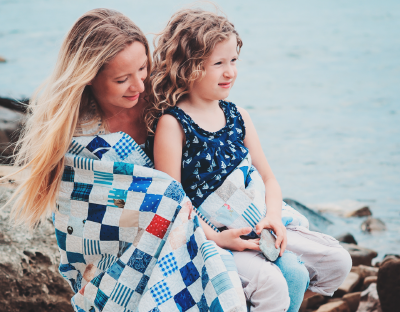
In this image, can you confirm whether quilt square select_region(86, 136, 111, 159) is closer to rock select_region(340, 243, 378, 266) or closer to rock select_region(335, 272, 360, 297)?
rock select_region(335, 272, 360, 297)

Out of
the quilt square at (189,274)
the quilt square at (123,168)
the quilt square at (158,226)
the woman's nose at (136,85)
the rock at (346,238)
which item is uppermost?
the woman's nose at (136,85)

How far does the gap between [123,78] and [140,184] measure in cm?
50

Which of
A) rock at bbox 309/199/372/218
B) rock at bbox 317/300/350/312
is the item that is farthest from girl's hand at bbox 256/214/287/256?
rock at bbox 309/199/372/218

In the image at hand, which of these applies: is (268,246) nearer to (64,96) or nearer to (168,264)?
(168,264)

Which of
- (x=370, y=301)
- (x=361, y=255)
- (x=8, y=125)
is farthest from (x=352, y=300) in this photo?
(x=8, y=125)

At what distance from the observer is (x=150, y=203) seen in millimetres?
1765

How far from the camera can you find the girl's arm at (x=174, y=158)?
5.97 ft

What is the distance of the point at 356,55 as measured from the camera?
14.0m

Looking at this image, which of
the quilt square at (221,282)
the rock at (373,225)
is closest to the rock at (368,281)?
the rock at (373,225)

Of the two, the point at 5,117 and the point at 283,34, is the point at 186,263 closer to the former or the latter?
the point at 5,117

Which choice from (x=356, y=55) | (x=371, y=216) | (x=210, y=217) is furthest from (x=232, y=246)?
(x=356, y=55)

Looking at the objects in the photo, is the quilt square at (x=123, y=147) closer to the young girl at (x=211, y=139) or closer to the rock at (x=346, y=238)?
the young girl at (x=211, y=139)

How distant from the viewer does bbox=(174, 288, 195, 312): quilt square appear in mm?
1646

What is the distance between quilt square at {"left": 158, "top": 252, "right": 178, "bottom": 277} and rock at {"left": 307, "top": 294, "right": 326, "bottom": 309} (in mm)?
1839
